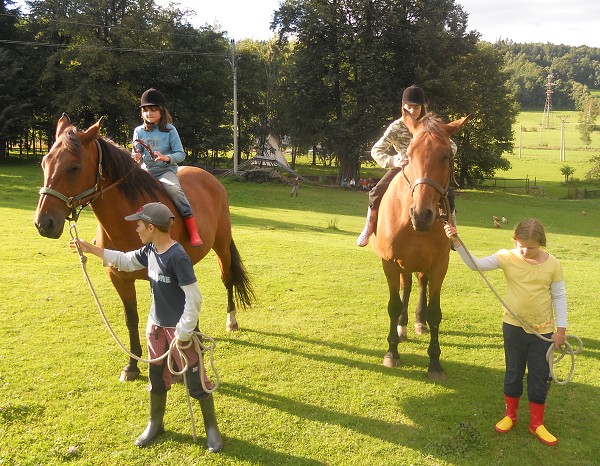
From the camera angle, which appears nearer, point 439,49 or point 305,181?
point 439,49

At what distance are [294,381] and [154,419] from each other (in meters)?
1.63

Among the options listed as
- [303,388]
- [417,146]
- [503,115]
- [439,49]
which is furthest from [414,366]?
[503,115]

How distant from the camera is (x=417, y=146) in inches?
160

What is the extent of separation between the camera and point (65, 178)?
3781mm

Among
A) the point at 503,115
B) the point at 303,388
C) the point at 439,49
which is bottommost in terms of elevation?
the point at 303,388

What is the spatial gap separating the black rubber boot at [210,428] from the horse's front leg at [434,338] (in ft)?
8.28

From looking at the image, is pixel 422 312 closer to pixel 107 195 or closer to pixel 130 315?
pixel 130 315

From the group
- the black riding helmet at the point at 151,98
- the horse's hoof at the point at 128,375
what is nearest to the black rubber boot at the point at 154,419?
the horse's hoof at the point at 128,375

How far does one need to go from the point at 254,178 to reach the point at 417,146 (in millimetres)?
30841

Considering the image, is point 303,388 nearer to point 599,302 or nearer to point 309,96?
point 599,302

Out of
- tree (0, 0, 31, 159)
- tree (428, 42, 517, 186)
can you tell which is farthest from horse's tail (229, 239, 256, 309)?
tree (0, 0, 31, 159)

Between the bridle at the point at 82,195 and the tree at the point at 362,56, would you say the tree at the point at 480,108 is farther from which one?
the bridle at the point at 82,195

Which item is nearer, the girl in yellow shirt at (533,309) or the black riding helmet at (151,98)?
the girl in yellow shirt at (533,309)

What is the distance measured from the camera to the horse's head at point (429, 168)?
3.87 m
